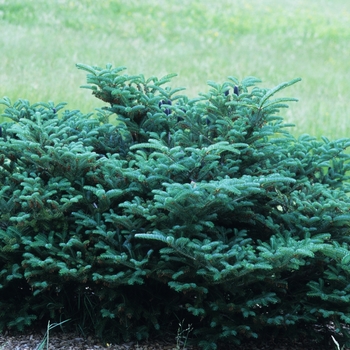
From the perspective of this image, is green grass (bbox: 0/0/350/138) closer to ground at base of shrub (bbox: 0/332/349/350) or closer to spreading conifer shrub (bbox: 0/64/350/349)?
spreading conifer shrub (bbox: 0/64/350/349)

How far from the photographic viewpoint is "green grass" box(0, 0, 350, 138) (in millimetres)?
9812

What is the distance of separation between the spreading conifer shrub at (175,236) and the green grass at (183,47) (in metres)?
5.02

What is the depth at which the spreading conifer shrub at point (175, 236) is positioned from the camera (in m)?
3.38

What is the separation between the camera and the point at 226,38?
1536 centimetres

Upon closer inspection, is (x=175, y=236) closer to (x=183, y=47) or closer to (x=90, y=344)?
(x=90, y=344)

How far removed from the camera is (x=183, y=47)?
545 inches

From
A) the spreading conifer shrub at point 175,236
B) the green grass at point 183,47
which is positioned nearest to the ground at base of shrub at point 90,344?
the spreading conifer shrub at point 175,236

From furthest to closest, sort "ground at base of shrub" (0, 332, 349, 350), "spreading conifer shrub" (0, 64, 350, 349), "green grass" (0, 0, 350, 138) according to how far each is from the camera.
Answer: "green grass" (0, 0, 350, 138) < "ground at base of shrub" (0, 332, 349, 350) < "spreading conifer shrub" (0, 64, 350, 349)

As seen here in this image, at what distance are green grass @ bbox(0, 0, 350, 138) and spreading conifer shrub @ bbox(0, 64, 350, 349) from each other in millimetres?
5023

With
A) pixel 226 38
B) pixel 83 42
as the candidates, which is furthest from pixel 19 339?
pixel 226 38

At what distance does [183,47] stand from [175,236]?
10850 mm

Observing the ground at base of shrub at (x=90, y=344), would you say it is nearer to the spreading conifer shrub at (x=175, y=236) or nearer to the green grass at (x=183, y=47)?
the spreading conifer shrub at (x=175, y=236)

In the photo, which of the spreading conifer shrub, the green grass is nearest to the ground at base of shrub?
the spreading conifer shrub

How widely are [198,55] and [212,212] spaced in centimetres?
1012
